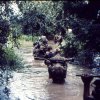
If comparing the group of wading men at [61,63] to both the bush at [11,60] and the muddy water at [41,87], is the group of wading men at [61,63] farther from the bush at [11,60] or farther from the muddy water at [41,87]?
the bush at [11,60]

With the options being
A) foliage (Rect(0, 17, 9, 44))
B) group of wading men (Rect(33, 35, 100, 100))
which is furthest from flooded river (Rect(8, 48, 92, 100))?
foliage (Rect(0, 17, 9, 44))

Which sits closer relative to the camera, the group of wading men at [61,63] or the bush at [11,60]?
the group of wading men at [61,63]

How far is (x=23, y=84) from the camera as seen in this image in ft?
47.8

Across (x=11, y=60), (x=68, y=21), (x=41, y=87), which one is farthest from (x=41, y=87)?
(x=68, y=21)

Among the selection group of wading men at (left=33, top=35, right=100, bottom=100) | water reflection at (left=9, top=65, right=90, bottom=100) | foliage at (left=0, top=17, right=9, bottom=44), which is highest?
foliage at (left=0, top=17, right=9, bottom=44)

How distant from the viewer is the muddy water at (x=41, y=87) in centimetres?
1244

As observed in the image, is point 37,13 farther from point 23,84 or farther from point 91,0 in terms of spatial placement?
point 91,0

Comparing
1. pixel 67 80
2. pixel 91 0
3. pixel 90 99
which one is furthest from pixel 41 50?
pixel 91 0

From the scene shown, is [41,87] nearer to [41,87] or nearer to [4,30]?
[41,87]

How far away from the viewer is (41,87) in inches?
556

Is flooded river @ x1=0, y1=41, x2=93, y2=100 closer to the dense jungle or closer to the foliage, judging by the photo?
the dense jungle

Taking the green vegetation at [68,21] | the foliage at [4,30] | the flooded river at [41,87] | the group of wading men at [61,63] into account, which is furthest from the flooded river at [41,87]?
the foliage at [4,30]

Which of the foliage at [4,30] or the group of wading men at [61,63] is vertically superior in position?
the foliage at [4,30]

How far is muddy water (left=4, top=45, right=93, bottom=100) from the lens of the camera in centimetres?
1244
